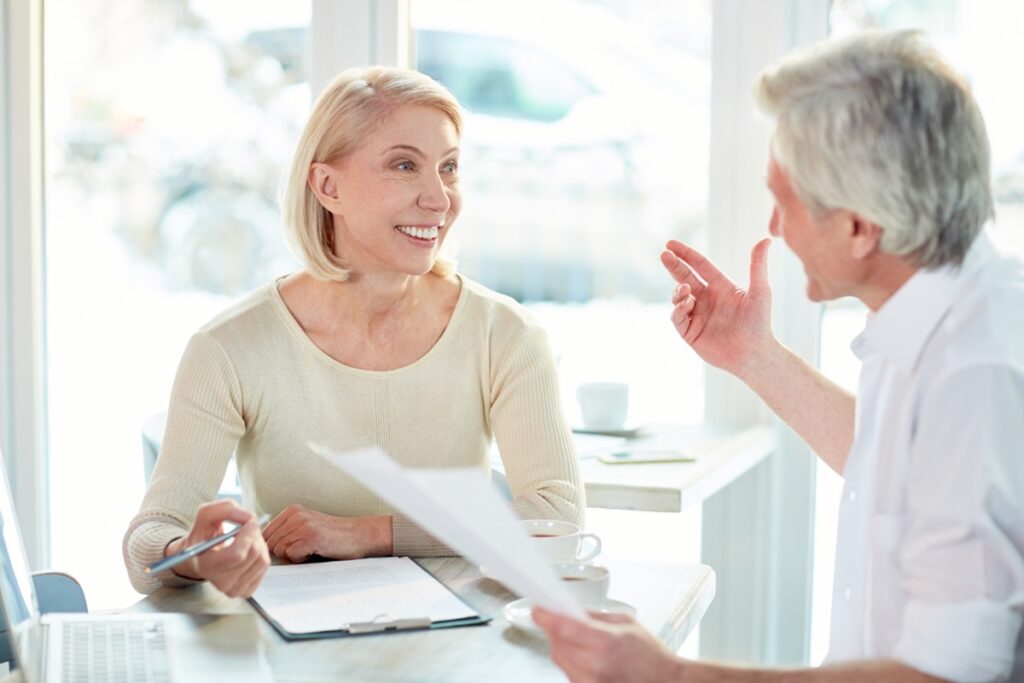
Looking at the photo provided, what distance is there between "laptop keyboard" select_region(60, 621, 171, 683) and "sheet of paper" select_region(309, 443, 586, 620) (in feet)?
1.32

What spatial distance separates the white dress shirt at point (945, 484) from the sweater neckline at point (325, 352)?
2.97 ft

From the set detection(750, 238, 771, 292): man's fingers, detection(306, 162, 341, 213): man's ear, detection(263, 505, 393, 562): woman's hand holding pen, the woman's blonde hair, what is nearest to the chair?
detection(263, 505, 393, 562): woman's hand holding pen

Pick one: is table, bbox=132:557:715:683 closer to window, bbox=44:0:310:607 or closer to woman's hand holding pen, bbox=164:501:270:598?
woman's hand holding pen, bbox=164:501:270:598

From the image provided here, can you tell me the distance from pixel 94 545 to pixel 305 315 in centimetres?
170

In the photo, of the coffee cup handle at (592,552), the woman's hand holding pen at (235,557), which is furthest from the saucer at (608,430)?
the woman's hand holding pen at (235,557)

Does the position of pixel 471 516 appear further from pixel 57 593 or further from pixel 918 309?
pixel 57 593

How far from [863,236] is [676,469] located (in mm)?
1259

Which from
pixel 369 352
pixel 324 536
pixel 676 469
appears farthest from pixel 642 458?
pixel 324 536

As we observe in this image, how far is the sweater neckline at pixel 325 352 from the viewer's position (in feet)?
6.93

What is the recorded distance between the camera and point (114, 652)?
1.44 m

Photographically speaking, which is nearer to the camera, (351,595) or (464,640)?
(464,640)

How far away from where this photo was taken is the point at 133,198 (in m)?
3.49

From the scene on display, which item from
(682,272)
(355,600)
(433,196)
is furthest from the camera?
(433,196)

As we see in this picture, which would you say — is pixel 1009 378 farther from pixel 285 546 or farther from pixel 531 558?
pixel 285 546
